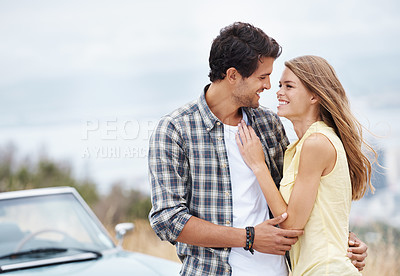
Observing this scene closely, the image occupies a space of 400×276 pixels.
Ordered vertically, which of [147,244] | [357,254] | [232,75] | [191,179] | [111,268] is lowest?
[147,244]

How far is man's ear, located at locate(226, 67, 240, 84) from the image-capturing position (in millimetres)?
2527

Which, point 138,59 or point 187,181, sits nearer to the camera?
point 187,181

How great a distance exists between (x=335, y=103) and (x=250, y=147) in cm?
46

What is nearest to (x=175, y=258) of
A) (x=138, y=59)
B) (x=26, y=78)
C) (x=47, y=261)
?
(x=47, y=261)

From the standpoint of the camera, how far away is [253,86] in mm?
2518

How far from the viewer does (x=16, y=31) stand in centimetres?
1343

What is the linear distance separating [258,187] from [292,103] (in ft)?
1.46

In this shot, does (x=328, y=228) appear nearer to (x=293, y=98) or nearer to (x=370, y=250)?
(x=293, y=98)

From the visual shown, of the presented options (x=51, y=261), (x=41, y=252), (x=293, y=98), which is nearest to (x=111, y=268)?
(x=51, y=261)

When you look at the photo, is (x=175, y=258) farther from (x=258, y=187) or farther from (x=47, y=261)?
(x=258, y=187)

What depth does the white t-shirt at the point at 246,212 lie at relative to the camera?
7.78 feet

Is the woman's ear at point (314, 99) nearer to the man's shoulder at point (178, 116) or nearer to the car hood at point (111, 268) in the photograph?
the man's shoulder at point (178, 116)

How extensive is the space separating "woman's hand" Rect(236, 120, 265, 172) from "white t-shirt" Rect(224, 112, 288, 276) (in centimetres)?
5

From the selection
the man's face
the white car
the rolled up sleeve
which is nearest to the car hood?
the white car
